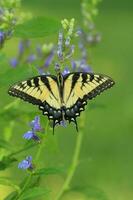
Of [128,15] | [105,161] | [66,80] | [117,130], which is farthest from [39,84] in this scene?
[128,15]

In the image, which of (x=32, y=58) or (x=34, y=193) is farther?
(x=32, y=58)

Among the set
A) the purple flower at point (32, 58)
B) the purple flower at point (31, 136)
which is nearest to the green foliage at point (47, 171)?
the purple flower at point (31, 136)

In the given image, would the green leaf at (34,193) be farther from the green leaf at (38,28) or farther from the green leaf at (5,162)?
the green leaf at (38,28)

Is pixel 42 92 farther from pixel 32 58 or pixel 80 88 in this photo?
pixel 32 58

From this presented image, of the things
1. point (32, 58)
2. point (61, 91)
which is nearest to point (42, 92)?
point (61, 91)

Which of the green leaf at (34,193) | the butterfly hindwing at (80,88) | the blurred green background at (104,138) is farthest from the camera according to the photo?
the blurred green background at (104,138)

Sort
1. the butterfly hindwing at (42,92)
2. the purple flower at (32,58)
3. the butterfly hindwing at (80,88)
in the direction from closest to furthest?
the butterfly hindwing at (42,92)
the butterfly hindwing at (80,88)
the purple flower at (32,58)

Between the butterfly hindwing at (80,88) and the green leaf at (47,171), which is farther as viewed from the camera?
the butterfly hindwing at (80,88)
